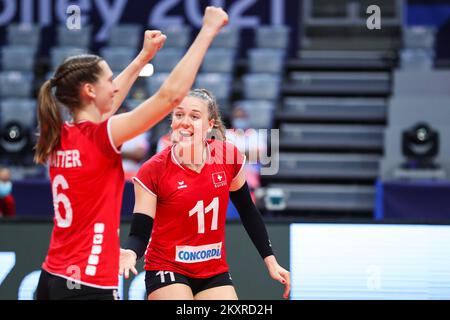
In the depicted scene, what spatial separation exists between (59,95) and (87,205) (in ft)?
1.42

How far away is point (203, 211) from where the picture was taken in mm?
3947

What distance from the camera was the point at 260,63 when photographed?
40.2 feet

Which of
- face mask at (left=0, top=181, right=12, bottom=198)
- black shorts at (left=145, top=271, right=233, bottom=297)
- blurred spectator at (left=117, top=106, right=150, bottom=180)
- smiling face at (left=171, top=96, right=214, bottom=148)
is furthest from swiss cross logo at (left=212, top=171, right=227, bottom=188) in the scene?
blurred spectator at (left=117, top=106, right=150, bottom=180)

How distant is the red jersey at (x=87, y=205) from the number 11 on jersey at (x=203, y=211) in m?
0.80

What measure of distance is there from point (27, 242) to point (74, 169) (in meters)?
2.84

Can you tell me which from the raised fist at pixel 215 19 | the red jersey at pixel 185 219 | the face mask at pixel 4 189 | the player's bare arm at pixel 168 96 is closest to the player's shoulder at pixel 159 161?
the red jersey at pixel 185 219

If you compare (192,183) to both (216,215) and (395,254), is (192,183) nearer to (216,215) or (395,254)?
(216,215)

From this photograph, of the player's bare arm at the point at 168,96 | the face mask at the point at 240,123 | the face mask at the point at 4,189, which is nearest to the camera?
the player's bare arm at the point at 168,96

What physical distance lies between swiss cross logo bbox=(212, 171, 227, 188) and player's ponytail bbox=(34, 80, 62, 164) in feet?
3.40

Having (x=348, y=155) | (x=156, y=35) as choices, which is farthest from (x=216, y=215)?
(x=348, y=155)

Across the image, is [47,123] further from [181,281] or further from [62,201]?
[181,281]

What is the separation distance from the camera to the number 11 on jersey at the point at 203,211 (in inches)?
155

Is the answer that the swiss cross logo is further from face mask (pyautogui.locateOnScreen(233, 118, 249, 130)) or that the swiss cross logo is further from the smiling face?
face mask (pyautogui.locateOnScreen(233, 118, 249, 130))

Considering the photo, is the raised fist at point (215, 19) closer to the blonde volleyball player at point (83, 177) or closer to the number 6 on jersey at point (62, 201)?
the blonde volleyball player at point (83, 177)
